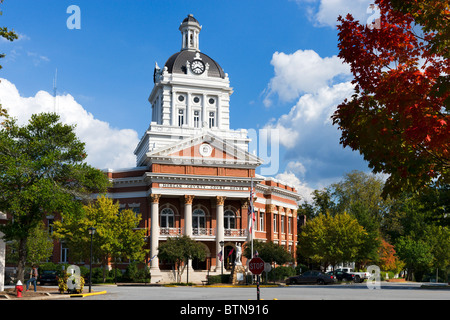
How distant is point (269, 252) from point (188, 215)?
9342 millimetres

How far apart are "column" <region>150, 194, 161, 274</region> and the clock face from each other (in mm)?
27998

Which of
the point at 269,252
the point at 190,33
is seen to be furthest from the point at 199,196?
the point at 190,33

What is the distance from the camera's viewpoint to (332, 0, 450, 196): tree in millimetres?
11656

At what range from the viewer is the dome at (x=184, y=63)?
8012 centimetres

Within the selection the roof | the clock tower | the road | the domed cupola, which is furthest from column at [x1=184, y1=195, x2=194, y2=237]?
the roof

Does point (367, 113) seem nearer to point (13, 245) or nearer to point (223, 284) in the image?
point (223, 284)

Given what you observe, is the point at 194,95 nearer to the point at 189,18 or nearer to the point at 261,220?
the point at 189,18

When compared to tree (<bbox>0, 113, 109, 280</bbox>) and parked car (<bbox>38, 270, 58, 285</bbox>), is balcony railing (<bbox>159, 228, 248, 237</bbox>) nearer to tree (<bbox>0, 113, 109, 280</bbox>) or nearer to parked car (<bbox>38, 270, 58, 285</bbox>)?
parked car (<bbox>38, 270, 58, 285</bbox>)

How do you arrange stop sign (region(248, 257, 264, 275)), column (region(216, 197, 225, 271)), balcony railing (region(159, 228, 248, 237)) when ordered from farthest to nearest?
1. balcony railing (region(159, 228, 248, 237))
2. column (region(216, 197, 225, 271))
3. stop sign (region(248, 257, 264, 275))

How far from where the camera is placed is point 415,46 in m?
13.2

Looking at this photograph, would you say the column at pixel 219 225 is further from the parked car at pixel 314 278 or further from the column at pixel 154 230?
the parked car at pixel 314 278

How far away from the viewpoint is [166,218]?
196 ft

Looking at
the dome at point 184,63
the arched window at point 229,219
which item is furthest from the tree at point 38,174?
the dome at point 184,63

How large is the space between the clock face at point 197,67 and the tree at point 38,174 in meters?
45.5
